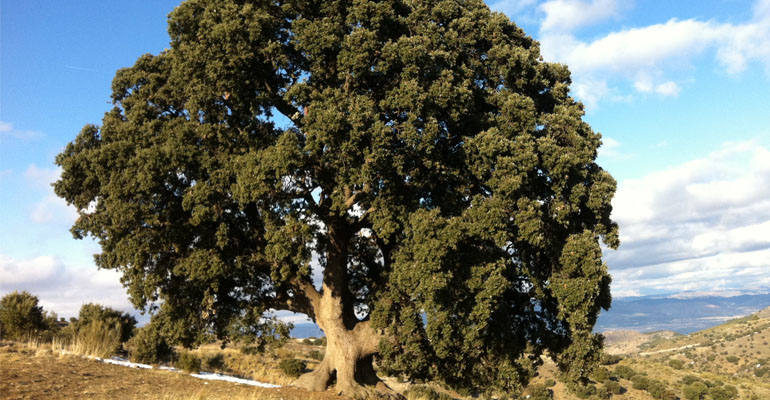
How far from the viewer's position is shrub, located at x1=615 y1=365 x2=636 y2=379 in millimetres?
54869

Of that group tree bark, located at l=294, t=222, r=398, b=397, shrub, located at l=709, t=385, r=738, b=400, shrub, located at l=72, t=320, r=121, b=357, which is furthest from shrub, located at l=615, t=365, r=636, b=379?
shrub, located at l=72, t=320, r=121, b=357

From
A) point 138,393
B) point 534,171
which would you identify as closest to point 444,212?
point 534,171

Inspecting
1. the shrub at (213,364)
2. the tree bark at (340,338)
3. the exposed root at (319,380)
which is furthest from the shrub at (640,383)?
the exposed root at (319,380)

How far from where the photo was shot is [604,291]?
17.2 meters

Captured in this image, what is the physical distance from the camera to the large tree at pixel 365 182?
46.1 feet

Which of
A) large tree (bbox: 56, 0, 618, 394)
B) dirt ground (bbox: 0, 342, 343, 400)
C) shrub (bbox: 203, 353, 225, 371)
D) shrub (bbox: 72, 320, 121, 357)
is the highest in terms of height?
large tree (bbox: 56, 0, 618, 394)

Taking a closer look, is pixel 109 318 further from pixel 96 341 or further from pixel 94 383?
pixel 94 383

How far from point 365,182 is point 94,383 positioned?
887 centimetres

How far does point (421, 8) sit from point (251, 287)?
36.9 ft

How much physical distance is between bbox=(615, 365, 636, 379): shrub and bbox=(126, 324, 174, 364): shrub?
4877 centimetres

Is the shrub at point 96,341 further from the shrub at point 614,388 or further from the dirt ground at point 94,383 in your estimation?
the shrub at point 614,388

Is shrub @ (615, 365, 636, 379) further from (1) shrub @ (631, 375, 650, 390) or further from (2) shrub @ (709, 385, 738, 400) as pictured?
(2) shrub @ (709, 385, 738, 400)

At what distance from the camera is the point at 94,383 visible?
1305cm

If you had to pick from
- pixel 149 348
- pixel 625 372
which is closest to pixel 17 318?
pixel 149 348
